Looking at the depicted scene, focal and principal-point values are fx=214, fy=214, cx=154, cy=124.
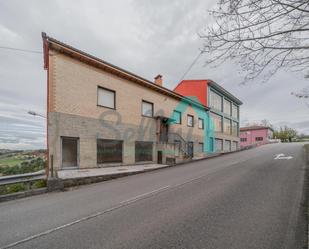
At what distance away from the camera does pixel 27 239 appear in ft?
13.4

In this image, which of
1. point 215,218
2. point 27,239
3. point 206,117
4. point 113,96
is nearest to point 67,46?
point 113,96

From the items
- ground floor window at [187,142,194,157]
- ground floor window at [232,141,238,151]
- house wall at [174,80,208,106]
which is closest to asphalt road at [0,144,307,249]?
ground floor window at [187,142,194,157]

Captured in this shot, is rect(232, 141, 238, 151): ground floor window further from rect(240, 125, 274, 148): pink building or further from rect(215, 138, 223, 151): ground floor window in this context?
rect(240, 125, 274, 148): pink building

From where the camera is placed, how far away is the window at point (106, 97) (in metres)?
14.3

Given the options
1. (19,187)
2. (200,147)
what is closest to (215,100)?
(200,147)

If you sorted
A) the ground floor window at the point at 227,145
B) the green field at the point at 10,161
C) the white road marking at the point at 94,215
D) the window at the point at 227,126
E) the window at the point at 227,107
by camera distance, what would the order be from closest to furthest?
1. the white road marking at the point at 94,215
2. the green field at the point at 10,161
3. the ground floor window at the point at 227,145
4. the window at the point at 227,126
5. the window at the point at 227,107

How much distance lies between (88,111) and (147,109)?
6271 millimetres

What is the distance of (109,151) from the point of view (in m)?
14.5

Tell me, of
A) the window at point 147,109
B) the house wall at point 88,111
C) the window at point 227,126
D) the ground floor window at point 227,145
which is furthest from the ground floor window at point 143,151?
the window at point 227,126

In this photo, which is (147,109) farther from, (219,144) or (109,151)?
(219,144)

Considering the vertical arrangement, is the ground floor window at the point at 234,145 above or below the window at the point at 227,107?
below

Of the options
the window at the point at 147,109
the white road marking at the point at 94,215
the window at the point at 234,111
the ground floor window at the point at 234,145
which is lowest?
the ground floor window at the point at 234,145

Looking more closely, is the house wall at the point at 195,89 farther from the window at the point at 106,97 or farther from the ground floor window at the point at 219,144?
the window at the point at 106,97

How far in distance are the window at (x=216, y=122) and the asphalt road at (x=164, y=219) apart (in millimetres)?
23062
